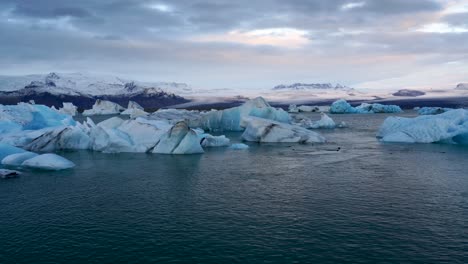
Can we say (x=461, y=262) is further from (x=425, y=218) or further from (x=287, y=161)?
(x=287, y=161)

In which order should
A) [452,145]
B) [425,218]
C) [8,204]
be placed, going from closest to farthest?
[425,218]
[8,204]
[452,145]

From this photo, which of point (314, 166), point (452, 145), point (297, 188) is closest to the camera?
point (297, 188)

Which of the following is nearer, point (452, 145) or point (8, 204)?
point (8, 204)

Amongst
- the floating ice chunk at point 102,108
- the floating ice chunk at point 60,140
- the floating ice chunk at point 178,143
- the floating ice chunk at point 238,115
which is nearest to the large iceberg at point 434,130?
the floating ice chunk at point 238,115

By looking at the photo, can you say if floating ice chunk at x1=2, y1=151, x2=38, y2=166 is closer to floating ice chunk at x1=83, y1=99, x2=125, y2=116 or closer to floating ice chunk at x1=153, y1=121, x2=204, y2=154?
floating ice chunk at x1=153, y1=121, x2=204, y2=154

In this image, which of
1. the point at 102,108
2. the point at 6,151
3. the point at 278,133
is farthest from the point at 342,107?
the point at 6,151

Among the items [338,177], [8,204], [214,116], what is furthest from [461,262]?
[214,116]
